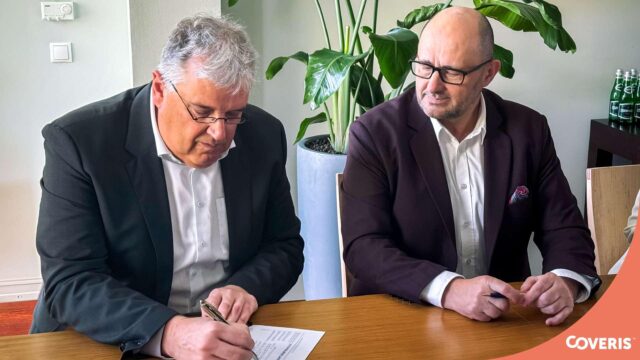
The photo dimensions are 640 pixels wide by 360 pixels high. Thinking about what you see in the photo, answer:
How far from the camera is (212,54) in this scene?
4.51 ft

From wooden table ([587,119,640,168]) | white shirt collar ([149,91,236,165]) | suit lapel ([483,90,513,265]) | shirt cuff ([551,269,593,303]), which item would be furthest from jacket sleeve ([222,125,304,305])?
wooden table ([587,119,640,168])

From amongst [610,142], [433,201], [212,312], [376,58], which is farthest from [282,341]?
[610,142]

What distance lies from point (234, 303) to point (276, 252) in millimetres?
265

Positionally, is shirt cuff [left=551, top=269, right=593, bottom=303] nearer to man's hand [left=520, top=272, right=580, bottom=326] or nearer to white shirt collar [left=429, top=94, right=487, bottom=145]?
man's hand [left=520, top=272, right=580, bottom=326]

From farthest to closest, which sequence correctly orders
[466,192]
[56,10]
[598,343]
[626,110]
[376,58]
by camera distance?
1. [626,110]
2. [56,10]
3. [376,58]
4. [466,192]
5. [598,343]

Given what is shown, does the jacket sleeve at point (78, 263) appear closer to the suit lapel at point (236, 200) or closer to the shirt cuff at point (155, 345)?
the shirt cuff at point (155, 345)

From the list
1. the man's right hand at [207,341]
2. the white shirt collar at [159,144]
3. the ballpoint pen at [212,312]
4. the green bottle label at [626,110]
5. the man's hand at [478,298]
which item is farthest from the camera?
the green bottle label at [626,110]

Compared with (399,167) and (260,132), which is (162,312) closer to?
(260,132)

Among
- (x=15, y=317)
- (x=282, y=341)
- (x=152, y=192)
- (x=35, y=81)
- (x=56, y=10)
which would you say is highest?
(x=56, y=10)

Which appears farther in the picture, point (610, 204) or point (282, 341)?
point (610, 204)

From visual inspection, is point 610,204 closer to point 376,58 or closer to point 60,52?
point 376,58

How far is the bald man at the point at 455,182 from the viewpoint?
5.63 feet

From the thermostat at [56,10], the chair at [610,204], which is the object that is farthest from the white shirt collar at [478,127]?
the thermostat at [56,10]

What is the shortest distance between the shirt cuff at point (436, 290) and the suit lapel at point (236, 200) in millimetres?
407
